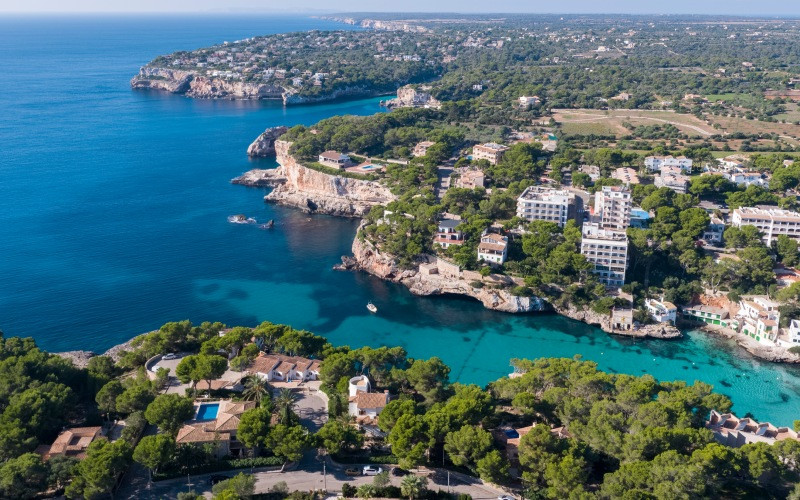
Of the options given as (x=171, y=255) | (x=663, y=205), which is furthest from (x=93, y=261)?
(x=663, y=205)

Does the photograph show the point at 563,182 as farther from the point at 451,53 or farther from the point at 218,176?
the point at 451,53

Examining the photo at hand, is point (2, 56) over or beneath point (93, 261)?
over

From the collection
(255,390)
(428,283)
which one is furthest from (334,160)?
(255,390)

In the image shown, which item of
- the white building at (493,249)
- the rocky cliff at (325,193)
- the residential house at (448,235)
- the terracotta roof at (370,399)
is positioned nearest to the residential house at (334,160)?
the rocky cliff at (325,193)

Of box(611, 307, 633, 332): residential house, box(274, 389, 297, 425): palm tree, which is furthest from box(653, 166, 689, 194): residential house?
box(274, 389, 297, 425): palm tree

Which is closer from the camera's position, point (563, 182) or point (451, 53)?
point (563, 182)

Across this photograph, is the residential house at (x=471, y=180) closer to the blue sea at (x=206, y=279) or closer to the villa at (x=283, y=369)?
the blue sea at (x=206, y=279)

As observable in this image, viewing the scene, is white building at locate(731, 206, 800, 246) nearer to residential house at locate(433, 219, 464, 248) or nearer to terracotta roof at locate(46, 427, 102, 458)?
residential house at locate(433, 219, 464, 248)
